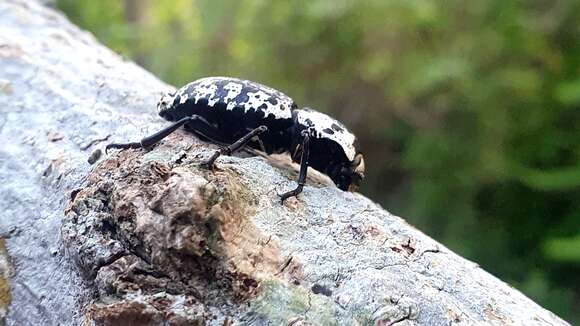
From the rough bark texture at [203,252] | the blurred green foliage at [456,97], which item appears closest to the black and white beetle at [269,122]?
the rough bark texture at [203,252]

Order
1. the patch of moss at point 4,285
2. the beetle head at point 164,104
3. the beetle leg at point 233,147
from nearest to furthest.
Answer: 1. the beetle leg at point 233,147
2. the patch of moss at point 4,285
3. the beetle head at point 164,104

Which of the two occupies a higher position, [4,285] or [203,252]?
[203,252]

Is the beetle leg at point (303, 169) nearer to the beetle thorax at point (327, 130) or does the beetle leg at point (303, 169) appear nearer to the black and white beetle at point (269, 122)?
the black and white beetle at point (269, 122)

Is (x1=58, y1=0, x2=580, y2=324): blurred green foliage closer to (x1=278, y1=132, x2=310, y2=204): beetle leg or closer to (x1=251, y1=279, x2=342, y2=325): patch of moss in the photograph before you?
(x1=278, y1=132, x2=310, y2=204): beetle leg

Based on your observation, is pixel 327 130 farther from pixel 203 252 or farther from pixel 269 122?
pixel 203 252

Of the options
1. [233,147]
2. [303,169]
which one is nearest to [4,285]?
[233,147]

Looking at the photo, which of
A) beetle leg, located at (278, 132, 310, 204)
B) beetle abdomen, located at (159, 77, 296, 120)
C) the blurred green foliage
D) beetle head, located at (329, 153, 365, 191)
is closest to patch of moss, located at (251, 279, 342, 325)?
beetle leg, located at (278, 132, 310, 204)

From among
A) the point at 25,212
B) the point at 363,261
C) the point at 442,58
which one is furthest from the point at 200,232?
the point at 442,58
